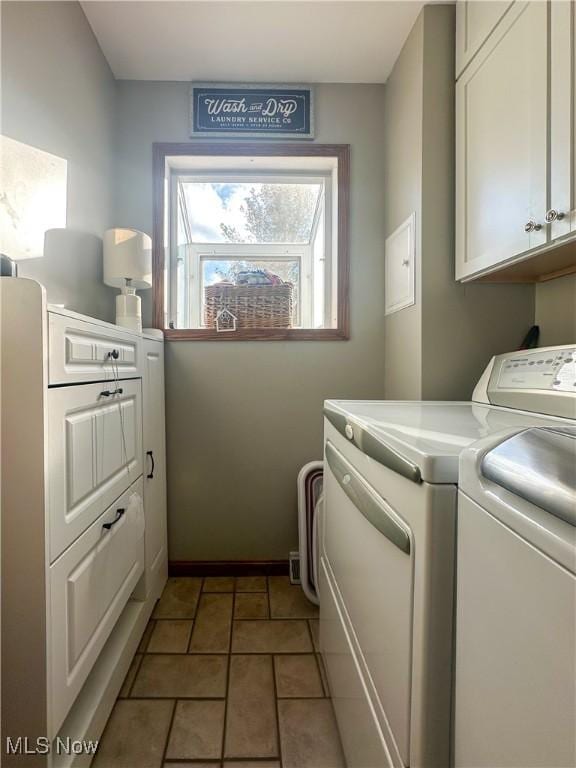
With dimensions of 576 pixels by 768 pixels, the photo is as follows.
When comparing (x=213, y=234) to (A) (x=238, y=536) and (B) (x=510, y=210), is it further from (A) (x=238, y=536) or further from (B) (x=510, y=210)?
(A) (x=238, y=536)

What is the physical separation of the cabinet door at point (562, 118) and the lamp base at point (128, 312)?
150 centimetres

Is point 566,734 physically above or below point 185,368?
below

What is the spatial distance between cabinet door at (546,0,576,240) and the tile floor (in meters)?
1.56

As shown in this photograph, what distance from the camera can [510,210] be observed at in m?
1.14

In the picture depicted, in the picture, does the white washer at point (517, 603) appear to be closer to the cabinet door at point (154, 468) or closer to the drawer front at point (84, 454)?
the drawer front at point (84, 454)

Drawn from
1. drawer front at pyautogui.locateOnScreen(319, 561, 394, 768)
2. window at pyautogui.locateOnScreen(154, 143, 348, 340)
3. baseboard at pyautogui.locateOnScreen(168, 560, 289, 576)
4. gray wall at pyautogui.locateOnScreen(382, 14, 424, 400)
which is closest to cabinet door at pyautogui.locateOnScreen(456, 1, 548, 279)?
gray wall at pyautogui.locateOnScreen(382, 14, 424, 400)

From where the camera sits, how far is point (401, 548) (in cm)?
65

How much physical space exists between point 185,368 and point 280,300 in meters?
→ 0.60

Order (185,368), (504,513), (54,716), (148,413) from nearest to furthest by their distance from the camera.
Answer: (504,513) < (54,716) < (148,413) < (185,368)

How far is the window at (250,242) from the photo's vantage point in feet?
6.37

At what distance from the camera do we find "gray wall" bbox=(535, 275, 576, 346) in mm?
1304

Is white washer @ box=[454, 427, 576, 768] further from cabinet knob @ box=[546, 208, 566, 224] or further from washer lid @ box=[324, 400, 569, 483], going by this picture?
cabinet knob @ box=[546, 208, 566, 224]

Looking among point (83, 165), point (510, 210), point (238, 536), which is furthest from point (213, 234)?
point (238, 536)

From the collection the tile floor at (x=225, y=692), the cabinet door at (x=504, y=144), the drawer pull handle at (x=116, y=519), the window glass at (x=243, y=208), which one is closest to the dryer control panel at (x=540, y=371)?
the cabinet door at (x=504, y=144)
